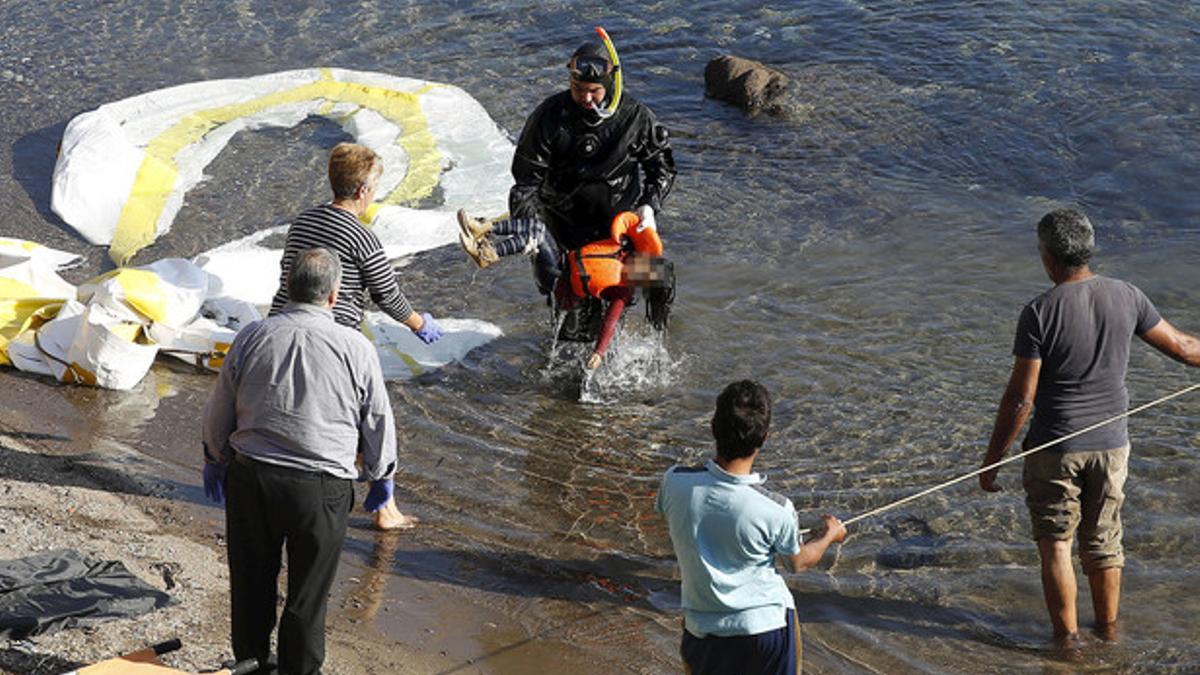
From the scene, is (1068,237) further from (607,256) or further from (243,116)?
(243,116)

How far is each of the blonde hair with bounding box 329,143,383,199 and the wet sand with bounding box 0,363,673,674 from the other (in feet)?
5.47

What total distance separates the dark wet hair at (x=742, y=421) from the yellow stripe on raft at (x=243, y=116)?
24.4 feet

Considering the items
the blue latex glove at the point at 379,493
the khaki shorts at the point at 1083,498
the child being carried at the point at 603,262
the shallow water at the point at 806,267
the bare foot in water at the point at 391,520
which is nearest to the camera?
the blue latex glove at the point at 379,493

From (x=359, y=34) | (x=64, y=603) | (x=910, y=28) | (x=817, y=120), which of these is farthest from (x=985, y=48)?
(x=64, y=603)

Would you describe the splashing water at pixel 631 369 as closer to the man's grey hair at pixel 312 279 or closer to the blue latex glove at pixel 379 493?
the blue latex glove at pixel 379 493

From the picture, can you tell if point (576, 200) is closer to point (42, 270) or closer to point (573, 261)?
point (573, 261)

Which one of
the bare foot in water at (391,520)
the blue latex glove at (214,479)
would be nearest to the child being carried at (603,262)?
the bare foot in water at (391,520)

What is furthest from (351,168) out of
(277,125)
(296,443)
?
(277,125)

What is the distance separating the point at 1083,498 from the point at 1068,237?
44.1 inches

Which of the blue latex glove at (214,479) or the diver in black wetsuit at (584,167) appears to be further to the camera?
the diver in black wetsuit at (584,167)

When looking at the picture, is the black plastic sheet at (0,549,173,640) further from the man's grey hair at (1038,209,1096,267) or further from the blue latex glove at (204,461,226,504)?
the man's grey hair at (1038,209,1096,267)

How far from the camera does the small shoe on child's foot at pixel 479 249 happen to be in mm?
8102

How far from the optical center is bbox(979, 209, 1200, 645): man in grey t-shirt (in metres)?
5.81

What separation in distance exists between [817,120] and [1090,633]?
25.5 feet
